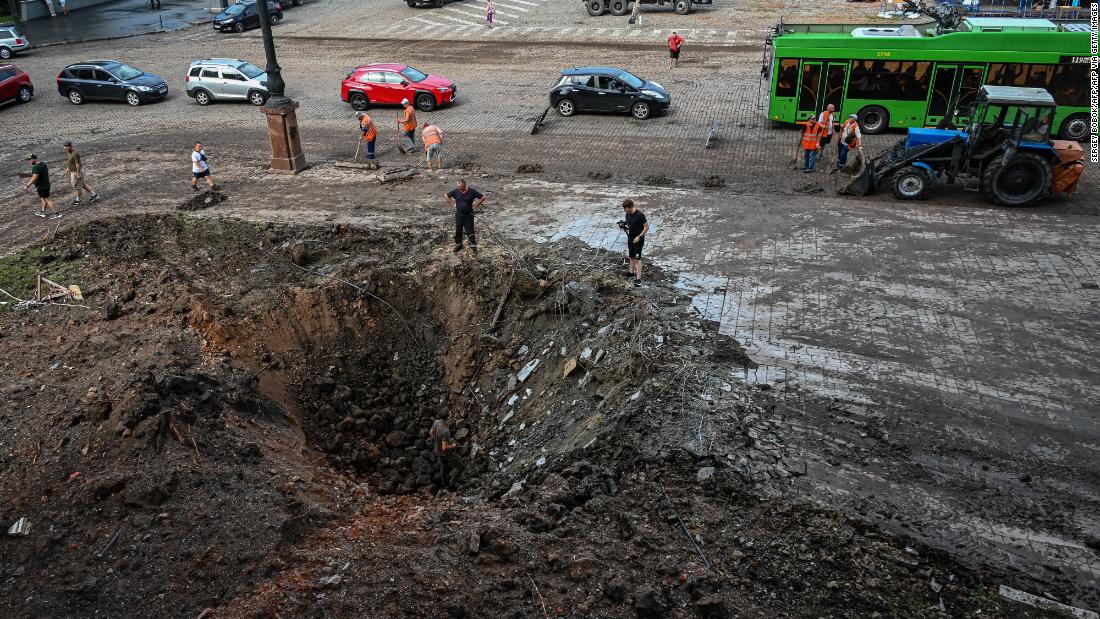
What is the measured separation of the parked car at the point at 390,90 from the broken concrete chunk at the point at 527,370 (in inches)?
606

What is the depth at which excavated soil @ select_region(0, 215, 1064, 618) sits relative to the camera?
7148 mm

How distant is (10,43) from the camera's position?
34375 mm

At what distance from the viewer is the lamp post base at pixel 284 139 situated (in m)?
18.6

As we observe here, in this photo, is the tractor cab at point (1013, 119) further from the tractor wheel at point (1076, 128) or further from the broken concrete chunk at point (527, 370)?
the broken concrete chunk at point (527, 370)

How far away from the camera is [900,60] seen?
68.0 feet

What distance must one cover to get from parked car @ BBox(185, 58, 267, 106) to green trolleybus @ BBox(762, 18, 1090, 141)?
16972 millimetres

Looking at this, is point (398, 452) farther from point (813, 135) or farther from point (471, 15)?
point (471, 15)

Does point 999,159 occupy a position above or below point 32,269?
above

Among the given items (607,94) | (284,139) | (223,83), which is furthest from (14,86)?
(607,94)

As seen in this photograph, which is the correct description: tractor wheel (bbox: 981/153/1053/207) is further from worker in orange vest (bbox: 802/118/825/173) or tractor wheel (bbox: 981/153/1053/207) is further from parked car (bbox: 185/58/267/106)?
parked car (bbox: 185/58/267/106)

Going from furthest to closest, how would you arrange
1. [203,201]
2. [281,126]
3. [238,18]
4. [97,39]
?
1. [238,18]
2. [97,39]
3. [281,126]
4. [203,201]

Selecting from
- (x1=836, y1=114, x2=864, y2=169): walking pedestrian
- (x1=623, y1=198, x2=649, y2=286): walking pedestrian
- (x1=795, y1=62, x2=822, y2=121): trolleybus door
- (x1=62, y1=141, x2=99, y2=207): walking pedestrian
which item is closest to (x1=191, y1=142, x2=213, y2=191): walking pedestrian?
(x1=62, y1=141, x2=99, y2=207): walking pedestrian

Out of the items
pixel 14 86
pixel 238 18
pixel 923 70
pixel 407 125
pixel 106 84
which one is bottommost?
pixel 407 125

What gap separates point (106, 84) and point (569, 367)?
2402 cm
